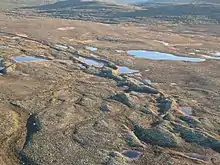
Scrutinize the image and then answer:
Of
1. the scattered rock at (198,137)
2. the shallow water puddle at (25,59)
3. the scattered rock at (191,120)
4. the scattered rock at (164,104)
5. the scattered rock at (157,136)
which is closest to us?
the scattered rock at (157,136)

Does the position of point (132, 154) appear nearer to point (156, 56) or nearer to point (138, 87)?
point (138, 87)

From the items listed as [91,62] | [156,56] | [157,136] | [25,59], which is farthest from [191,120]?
[156,56]

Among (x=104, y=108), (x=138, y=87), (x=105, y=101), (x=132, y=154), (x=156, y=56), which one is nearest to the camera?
(x=132, y=154)

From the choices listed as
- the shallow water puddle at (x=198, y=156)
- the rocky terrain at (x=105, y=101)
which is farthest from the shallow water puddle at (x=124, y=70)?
the shallow water puddle at (x=198, y=156)

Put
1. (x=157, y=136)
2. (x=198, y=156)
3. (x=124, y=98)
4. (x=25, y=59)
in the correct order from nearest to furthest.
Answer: (x=198, y=156)
(x=157, y=136)
(x=124, y=98)
(x=25, y=59)

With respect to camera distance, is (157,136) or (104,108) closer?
(157,136)

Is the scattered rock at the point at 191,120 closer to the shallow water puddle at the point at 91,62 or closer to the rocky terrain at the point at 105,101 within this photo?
the rocky terrain at the point at 105,101

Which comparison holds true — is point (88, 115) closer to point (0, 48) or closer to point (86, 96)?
point (86, 96)

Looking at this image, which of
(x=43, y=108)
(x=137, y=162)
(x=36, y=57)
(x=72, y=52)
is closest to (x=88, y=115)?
(x=43, y=108)

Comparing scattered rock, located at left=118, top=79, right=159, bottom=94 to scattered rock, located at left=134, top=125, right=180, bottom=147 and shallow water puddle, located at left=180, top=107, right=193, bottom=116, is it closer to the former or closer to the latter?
shallow water puddle, located at left=180, top=107, right=193, bottom=116

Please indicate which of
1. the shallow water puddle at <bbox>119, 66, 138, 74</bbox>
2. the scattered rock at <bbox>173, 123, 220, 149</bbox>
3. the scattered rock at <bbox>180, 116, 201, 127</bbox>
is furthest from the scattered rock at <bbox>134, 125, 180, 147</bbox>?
the shallow water puddle at <bbox>119, 66, 138, 74</bbox>
